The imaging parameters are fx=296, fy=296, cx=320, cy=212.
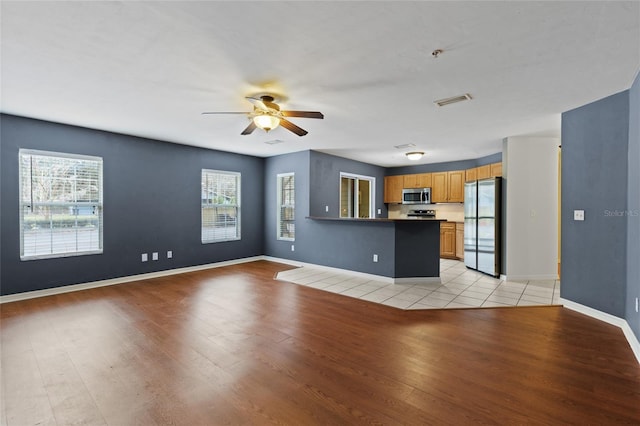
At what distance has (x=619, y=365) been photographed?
94.0 inches

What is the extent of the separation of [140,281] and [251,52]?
14.5 feet

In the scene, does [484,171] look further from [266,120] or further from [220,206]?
[220,206]

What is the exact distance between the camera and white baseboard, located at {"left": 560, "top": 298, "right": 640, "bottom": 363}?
2.63 metres

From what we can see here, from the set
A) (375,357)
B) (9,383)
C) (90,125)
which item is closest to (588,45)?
(375,357)

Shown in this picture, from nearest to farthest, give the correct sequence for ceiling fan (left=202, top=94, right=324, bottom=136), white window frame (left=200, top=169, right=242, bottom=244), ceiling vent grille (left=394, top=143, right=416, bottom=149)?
ceiling fan (left=202, top=94, right=324, bottom=136)
ceiling vent grille (left=394, top=143, right=416, bottom=149)
white window frame (left=200, top=169, right=242, bottom=244)

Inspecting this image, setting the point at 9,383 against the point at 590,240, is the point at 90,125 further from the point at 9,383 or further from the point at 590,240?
the point at 590,240

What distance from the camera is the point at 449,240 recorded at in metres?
7.43

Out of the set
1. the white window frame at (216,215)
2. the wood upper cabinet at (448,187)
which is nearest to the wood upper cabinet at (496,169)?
the wood upper cabinet at (448,187)

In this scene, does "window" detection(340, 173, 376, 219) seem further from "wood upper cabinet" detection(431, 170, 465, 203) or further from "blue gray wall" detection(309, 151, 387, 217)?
"wood upper cabinet" detection(431, 170, 465, 203)

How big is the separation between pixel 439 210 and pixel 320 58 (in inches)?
262

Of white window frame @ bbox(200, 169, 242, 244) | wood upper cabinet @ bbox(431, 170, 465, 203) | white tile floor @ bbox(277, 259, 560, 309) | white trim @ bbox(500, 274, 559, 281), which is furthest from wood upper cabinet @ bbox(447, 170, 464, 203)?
white window frame @ bbox(200, 169, 242, 244)

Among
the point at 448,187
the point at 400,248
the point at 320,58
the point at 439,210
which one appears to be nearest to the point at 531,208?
the point at 400,248

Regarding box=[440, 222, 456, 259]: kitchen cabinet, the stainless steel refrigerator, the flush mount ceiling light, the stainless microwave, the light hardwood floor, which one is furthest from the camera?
the stainless microwave

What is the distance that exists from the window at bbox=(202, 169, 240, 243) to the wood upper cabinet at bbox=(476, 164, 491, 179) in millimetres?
5543
